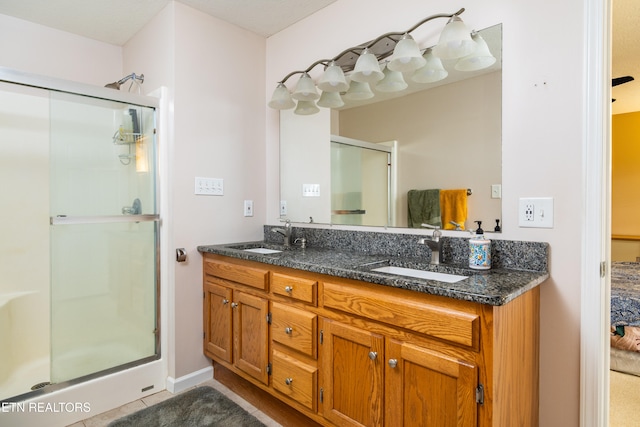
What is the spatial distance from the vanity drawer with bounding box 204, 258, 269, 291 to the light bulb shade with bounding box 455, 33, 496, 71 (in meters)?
1.38

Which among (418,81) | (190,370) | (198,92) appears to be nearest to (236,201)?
(198,92)

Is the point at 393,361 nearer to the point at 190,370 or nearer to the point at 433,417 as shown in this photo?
the point at 433,417

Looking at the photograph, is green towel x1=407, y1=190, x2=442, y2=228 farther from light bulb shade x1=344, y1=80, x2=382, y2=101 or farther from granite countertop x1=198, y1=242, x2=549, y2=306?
light bulb shade x1=344, y1=80, x2=382, y2=101

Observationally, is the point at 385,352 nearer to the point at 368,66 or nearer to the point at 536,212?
the point at 536,212

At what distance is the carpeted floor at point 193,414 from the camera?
1851 millimetres

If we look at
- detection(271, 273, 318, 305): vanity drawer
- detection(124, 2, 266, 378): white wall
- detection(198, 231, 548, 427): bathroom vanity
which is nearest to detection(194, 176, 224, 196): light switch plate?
detection(124, 2, 266, 378): white wall

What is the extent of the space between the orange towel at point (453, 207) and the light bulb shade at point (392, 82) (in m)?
0.61

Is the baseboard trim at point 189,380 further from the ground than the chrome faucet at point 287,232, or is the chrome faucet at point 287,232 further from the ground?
the chrome faucet at point 287,232

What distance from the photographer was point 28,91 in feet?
6.31

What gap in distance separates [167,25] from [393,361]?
2314 mm

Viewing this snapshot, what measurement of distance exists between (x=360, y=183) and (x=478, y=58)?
0.90 metres

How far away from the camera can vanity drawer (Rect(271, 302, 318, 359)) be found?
1.60 metres

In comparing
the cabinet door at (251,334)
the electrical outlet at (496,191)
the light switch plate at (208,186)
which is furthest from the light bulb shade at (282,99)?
the electrical outlet at (496,191)

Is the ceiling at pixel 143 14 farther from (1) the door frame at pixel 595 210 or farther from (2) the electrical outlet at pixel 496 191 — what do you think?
(2) the electrical outlet at pixel 496 191
